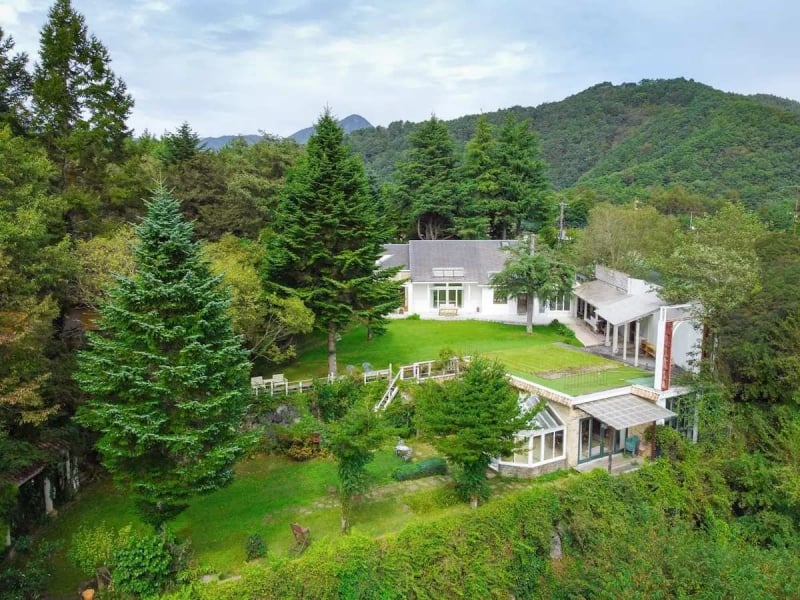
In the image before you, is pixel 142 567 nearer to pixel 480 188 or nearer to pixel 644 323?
pixel 644 323

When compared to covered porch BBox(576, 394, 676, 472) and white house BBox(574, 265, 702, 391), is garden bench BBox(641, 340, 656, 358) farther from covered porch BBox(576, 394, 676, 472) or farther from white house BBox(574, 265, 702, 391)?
covered porch BBox(576, 394, 676, 472)

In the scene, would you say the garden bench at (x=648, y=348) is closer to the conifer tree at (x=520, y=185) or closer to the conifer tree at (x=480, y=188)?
the conifer tree at (x=480, y=188)

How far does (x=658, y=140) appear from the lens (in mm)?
91125

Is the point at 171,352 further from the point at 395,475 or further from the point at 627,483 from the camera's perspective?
the point at 627,483

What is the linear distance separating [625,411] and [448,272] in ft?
62.3

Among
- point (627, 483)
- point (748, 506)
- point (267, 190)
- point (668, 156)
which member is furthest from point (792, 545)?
point (668, 156)

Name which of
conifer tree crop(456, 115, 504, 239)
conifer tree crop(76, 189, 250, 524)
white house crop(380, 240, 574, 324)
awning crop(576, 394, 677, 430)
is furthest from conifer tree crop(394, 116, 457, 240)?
conifer tree crop(76, 189, 250, 524)

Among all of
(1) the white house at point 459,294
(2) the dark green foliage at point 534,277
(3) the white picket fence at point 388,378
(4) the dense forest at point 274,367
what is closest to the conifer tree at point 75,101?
(4) the dense forest at point 274,367

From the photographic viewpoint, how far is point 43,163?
18.7m

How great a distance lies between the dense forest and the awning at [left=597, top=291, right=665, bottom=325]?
1512 millimetres

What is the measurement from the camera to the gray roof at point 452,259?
118 ft

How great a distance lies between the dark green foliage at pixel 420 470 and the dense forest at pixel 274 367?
178 centimetres

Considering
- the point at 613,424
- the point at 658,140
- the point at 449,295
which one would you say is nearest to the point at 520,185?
the point at 449,295

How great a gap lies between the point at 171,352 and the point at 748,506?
19445 millimetres
